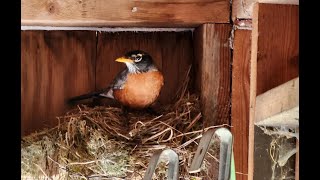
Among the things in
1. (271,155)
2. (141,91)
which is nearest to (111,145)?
(141,91)

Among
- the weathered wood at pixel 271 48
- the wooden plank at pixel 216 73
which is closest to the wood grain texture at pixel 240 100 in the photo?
the wooden plank at pixel 216 73

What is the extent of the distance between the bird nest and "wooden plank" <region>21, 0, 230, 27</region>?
370 millimetres

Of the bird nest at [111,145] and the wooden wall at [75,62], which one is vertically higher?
the wooden wall at [75,62]

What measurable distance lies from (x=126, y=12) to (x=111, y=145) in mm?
538

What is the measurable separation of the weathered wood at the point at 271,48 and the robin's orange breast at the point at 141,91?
0.80 metres

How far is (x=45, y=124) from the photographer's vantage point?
7.93 feet

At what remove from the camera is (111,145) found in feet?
6.50

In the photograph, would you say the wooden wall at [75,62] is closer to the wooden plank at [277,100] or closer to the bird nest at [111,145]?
the bird nest at [111,145]

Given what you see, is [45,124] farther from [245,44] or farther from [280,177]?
[280,177]

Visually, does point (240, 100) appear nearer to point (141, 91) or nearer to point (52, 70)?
point (141, 91)

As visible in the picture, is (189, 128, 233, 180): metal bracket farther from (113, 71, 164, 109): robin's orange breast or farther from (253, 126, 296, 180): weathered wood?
(113, 71, 164, 109): robin's orange breast

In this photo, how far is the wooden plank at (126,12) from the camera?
1987 millimetres

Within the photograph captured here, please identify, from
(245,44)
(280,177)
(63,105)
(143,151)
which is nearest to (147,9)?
(245,44)

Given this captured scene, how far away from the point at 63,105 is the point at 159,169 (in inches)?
27.2
